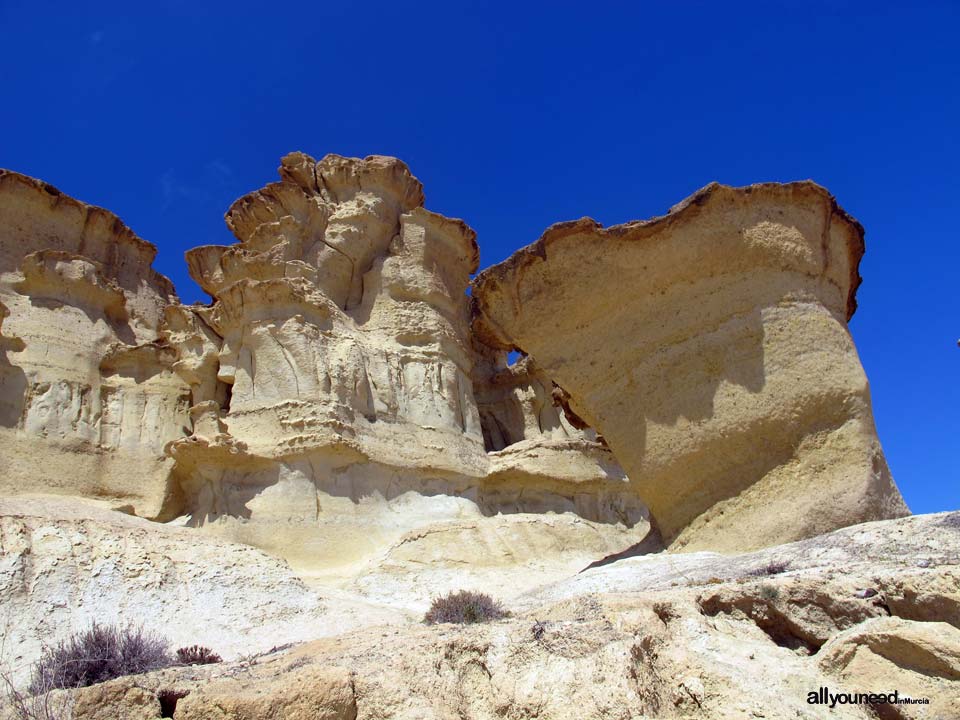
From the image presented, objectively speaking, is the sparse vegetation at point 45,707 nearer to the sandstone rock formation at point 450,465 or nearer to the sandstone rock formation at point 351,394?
the sandstone rock formation at point 450,465

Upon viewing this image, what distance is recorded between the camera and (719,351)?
8438 mm

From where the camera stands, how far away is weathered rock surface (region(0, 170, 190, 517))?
60.4 feet

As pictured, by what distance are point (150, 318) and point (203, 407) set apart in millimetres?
7111

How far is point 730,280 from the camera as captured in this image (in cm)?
875

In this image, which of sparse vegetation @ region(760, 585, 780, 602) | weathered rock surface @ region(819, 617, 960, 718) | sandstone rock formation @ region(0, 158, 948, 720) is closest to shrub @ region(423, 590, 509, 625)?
sandstone rock formation @ region(0, 158, 948, 720)

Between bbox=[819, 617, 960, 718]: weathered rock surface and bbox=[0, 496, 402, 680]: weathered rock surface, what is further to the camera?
bbox=[0, 496, 402, 680]: weathered rock surface

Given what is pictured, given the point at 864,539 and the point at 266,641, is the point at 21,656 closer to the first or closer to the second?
the point at 266,641

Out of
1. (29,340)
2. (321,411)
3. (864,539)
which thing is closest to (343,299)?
(321,411)

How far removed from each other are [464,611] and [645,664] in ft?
9.91

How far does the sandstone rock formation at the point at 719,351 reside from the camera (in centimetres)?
759

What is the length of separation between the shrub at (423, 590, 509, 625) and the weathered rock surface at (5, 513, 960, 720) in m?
Answer: 1.73

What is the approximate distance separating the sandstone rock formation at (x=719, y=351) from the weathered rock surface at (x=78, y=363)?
39.3 feet

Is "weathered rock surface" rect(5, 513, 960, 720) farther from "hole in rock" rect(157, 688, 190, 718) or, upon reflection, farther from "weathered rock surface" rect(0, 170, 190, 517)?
"weathered rock surface" rect(0, 170, 190, 517)

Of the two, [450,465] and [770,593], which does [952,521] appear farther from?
[450,465]
